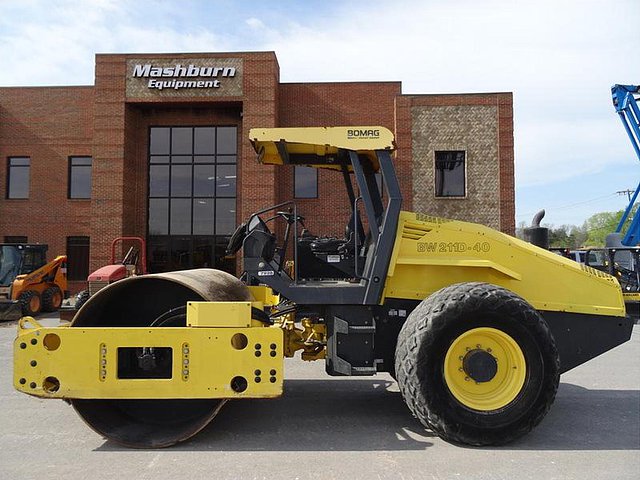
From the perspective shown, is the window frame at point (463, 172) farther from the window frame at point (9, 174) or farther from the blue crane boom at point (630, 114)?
the window frame at point (9, 174)

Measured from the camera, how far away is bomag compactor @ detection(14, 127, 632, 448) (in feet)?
13.9

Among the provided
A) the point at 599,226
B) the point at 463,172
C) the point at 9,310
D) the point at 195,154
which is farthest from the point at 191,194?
the point at 599,226

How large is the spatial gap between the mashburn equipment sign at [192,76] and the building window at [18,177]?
714 cm

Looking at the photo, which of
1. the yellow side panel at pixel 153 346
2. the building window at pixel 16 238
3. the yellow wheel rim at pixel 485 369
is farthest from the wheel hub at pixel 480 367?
the building window at pixel 16 238

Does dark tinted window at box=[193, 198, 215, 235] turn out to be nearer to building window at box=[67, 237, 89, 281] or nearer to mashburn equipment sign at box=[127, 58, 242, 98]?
mashburn equipment sign at box=[127, 58, 242, 98]

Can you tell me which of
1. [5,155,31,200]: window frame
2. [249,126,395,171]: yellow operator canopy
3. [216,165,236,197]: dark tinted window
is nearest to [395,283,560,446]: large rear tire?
[249,126,395,171]: yellow operator canopy

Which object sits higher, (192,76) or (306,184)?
(192,76)

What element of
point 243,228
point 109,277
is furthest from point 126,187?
point 243,228

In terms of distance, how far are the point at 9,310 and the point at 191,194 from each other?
8819mm

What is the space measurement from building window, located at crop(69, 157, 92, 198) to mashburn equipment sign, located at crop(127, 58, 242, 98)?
4.99 meters

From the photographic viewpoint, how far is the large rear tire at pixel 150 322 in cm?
437

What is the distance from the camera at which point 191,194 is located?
22.0 metres

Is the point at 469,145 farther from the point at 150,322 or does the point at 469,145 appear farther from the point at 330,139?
the point at 150,322

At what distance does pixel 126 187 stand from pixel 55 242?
4.61 meters
